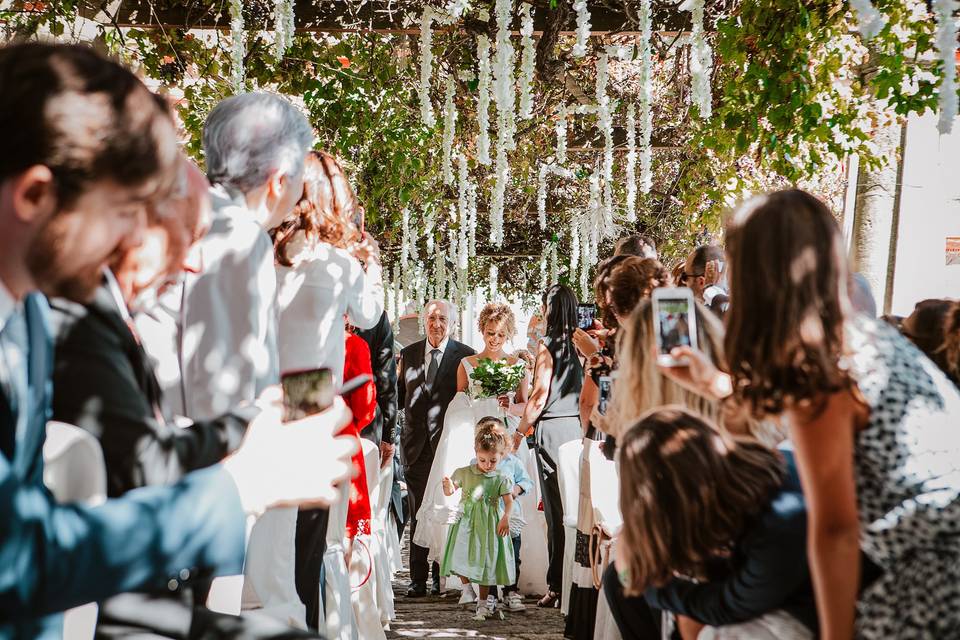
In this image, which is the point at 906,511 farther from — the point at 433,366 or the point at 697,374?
the point at 433,366

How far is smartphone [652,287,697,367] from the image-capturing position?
2490mm

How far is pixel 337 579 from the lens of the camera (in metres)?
3.48

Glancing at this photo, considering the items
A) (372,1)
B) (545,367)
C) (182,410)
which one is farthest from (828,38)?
(182,410)

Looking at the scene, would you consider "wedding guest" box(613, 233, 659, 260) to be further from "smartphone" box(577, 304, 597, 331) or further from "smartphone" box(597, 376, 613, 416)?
"smartphone" box(597, 376, 613, 416)

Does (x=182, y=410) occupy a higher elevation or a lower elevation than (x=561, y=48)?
lower

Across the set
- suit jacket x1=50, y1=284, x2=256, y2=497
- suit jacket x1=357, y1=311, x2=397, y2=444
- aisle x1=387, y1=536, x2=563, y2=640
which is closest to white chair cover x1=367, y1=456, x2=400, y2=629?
aisle x1=387, y1=536, x2=563, y2=640

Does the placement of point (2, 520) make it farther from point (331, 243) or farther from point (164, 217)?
point (331, 243)

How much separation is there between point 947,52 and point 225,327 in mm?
2410

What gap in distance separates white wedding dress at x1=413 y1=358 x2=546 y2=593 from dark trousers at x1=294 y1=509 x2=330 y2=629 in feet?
9.99

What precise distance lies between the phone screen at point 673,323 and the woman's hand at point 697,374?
0.05 meters

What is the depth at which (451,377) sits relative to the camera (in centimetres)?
653

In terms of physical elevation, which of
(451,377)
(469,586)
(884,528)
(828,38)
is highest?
(828,38)

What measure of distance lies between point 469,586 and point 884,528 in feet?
14.7

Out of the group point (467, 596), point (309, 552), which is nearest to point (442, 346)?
point (467, 596)
